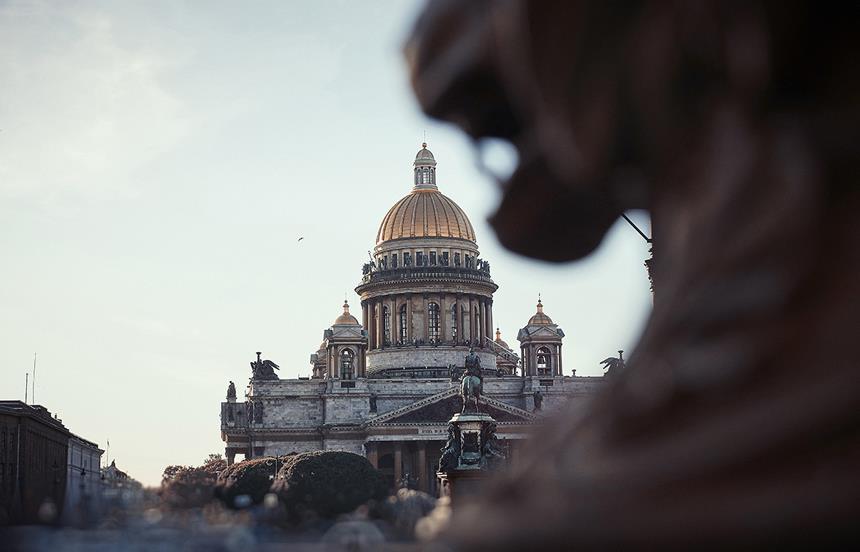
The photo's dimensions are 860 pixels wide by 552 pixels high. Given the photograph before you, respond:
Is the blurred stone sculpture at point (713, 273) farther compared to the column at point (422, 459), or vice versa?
the column at point (422, 459)

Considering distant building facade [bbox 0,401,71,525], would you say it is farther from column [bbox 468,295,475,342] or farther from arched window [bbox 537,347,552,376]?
arched window [bbox 537,347,552,376]

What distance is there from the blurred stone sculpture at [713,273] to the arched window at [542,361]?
90.0 metres

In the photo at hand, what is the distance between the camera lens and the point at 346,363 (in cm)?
9056

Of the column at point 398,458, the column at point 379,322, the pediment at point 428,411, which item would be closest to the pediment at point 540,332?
the pediment at point 428,411

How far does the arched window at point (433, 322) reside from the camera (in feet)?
315

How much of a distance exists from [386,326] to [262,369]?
42.3 feet

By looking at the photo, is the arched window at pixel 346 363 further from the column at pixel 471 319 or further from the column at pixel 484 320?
the column at pixel 484 320

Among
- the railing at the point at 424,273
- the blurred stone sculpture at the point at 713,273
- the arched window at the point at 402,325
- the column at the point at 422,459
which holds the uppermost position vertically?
the railing at the point at 424,273

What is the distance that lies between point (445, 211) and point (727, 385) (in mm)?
Result: 95828

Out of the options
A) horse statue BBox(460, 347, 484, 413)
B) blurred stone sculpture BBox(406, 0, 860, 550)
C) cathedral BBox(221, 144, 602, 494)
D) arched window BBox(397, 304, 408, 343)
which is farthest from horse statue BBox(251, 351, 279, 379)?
blurred stone sculpture BBox(406, 0, 860, 550)

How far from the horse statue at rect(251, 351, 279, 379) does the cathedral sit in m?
0.09

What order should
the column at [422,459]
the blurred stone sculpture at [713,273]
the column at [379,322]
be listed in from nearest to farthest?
the blurred stone sculpture at [713,273] → the column at [422,459] → the column at [379,322]

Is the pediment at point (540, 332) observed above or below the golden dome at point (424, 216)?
below

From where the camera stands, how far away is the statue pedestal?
2580 cm
